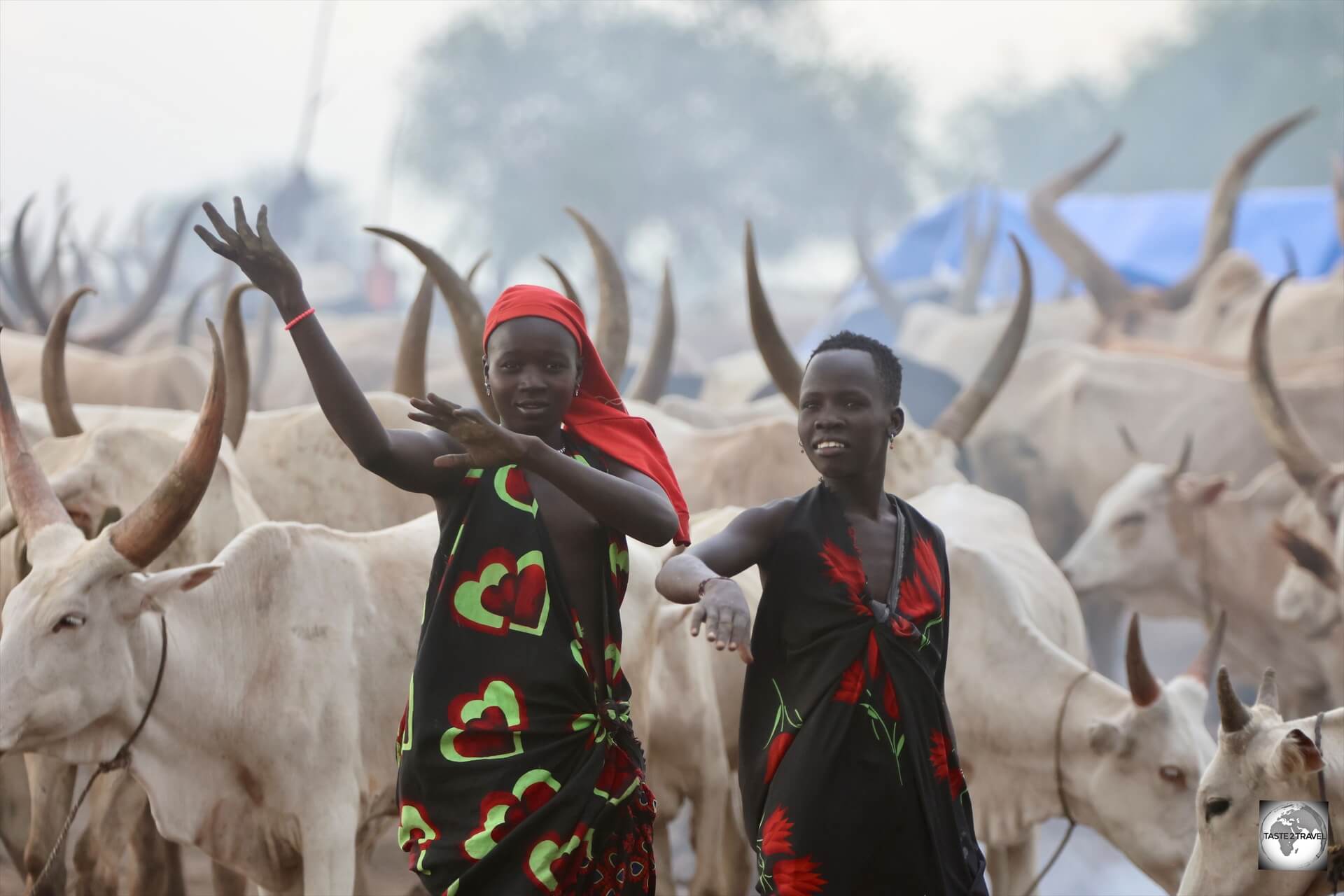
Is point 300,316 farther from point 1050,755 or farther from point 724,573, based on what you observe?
point 1050,755

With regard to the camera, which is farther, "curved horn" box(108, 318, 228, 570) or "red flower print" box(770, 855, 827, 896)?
"curved horn" box(108, 318, 228, 570)

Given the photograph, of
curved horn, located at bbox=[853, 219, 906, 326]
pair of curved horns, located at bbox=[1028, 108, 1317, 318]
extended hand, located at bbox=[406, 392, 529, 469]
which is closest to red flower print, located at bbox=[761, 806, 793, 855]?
extended hand, located at bbox=[406, 392, 529, 469]

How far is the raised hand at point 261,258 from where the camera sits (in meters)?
2.26

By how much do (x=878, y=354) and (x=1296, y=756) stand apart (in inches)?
38.2

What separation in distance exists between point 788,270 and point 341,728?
3454 cm

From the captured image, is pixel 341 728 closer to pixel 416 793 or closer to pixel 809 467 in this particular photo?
pixel 416 793

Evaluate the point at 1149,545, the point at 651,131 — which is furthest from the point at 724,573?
the point at 651,131

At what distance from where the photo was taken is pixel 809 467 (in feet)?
19.1

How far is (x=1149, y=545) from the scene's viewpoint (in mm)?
6566

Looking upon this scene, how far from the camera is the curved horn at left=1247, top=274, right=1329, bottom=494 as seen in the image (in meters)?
6.00

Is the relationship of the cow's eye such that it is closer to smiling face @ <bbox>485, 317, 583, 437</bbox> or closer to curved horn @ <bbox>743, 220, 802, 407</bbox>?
smiling face @ <bbox>485, 317, 583, 437</bbox>

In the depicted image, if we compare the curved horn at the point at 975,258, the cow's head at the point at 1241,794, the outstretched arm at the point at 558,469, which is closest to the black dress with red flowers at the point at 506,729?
the outstretched arm at the point at 558,469

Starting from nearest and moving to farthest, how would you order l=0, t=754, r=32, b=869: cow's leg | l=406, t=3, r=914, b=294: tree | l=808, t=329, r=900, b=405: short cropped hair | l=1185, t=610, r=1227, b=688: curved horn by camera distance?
l=808, t=329, r=900, b=405: short cropped hair, l=1185, t=610, r=1227, b=688: curved horn, l=0, t=754, r=32, b=869: cow's leg, l=406, t=3, r=914, b=294: tree

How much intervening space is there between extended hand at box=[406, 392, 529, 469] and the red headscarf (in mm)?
240
